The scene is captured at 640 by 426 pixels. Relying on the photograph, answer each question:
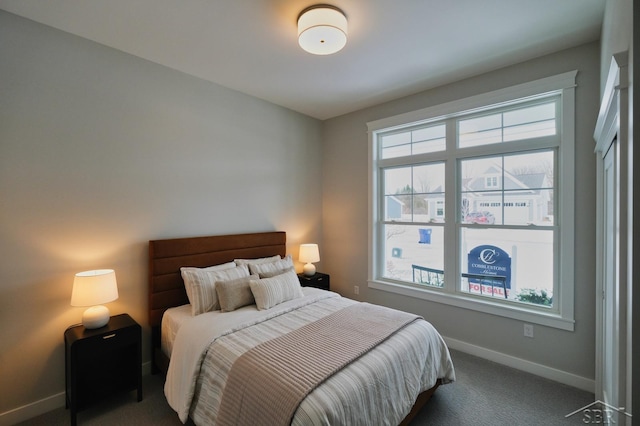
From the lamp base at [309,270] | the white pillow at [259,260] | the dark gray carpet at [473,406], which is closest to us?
the dark gray carpet at [473,406]

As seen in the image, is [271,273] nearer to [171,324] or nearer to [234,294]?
[234,294]

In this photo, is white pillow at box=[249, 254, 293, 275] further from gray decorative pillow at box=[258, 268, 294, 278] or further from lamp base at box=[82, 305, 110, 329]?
lamp base at box=[82, 305, 110, 329]

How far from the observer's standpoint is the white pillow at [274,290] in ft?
8.50

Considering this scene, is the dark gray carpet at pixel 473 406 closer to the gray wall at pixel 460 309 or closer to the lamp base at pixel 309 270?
the gray wall at pixel 460 309

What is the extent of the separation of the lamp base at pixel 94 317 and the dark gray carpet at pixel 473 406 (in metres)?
0.67

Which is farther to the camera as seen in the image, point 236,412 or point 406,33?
point 406,33

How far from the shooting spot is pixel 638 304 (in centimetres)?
94

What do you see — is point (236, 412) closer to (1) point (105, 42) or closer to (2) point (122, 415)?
(2) point (122, 415)

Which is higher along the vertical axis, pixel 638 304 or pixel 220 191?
pixel 220 191

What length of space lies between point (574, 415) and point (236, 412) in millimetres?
2468

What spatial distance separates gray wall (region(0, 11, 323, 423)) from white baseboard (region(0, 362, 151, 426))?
2 cm

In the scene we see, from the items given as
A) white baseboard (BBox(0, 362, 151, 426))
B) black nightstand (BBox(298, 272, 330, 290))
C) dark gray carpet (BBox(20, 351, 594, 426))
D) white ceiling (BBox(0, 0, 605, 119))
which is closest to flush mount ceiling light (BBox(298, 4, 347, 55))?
white ceiling (BBox(0, 0, 605, 119))

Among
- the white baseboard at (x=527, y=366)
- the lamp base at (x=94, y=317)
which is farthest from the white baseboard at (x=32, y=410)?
the white baseboard at (x=527, y=366)

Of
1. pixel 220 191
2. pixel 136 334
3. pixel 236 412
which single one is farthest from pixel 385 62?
pixel 136 334
